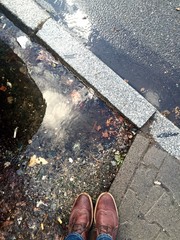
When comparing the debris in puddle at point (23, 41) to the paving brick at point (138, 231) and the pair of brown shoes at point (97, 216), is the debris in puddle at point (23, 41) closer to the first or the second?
the pair of brown shoes at point (97, 216)

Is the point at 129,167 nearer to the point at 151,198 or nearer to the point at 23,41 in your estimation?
the point at 151,198

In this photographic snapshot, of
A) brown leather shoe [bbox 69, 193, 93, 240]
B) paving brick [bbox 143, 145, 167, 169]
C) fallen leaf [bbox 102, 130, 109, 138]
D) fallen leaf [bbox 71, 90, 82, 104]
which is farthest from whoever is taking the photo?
fallen leaf [bbox 71, 90, 82, 104]

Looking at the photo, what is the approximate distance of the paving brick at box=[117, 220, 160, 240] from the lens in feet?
10.3

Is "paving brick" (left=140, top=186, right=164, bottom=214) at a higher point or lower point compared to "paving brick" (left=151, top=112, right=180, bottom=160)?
lower

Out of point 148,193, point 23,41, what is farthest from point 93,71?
point 148,193

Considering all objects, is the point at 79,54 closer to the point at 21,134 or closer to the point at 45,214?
the point at 21,134

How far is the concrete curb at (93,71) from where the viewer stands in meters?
3.44

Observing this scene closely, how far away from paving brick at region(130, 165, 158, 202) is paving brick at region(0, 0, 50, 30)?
7.23 feet

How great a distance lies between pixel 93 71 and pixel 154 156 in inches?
48.7

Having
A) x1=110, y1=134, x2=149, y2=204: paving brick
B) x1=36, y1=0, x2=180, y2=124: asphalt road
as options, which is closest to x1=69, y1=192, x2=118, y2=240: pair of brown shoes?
x1=110, y1=134, x2=149, y2=204: paving brick

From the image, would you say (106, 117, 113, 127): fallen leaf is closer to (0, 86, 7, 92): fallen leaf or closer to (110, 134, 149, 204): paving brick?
(110, 134, 149, 204): paving brick

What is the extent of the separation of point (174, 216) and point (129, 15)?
257cm

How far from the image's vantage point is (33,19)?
383 centimetres

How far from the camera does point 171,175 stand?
3.31 meters
